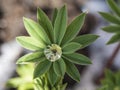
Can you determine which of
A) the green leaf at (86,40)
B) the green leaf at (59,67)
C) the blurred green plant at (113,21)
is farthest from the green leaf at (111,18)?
the green leaf at (59,67)

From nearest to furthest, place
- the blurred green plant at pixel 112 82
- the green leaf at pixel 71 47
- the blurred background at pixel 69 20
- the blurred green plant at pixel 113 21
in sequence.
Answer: the green leaf at pixel 71 47 < the blurred green plant at pixel 113 21 < the blurred green plant at pixel 112 82 < the blurred background at pixel 69 20

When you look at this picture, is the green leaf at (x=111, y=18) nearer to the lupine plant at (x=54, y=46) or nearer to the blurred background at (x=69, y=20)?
the lupine plant at (x=54, y=46)

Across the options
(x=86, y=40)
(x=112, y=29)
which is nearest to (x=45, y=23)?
(x=86, y=40)

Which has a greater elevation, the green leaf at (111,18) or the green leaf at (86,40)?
the green leaf at (86,40)

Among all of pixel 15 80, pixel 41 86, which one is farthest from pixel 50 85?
pixel 15 80

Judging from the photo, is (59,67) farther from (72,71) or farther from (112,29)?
(112,29)

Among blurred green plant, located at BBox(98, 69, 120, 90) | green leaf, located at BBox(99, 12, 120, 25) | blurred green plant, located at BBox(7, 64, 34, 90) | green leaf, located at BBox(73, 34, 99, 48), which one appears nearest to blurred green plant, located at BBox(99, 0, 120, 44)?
green leaf, located at BBox(99, 12, 120, 25)
